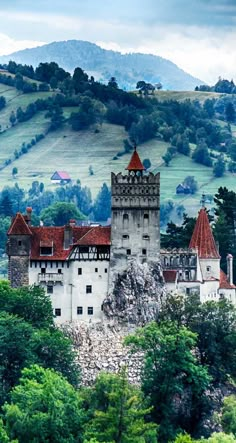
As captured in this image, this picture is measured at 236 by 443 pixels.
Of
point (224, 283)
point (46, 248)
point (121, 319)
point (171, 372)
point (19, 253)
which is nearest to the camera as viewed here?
point (171, 372)

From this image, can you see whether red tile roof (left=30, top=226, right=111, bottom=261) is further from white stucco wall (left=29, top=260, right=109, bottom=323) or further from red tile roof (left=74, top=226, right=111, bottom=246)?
white stucco wall (left=29, top=260, right=109, bottom=323)

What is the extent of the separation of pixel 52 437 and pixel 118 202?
74.2 ft

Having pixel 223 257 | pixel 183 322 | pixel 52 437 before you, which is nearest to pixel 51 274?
pixel 183 322

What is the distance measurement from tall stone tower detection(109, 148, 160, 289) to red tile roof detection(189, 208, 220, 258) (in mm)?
8508

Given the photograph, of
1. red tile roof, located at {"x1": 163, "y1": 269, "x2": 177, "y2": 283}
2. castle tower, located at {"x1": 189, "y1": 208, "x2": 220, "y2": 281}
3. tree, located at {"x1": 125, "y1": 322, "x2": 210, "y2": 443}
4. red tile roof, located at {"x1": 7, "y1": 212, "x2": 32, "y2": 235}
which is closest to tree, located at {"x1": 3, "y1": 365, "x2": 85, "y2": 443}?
tree, located at {"x1": 125, "y1": 322, "x2": 210, "y2": 443}

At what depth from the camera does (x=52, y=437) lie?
308 feet

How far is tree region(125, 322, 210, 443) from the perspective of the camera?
105688 millimetres

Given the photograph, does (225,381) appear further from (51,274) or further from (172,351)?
(51,274)

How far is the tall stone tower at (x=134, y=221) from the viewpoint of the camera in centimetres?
11112

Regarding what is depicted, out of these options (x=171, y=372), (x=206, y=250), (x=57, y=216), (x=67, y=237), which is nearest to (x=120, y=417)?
(x=171, y=372)

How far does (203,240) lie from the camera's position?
394ft

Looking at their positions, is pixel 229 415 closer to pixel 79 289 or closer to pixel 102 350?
pixel 102 350

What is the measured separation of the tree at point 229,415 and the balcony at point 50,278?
1389cm

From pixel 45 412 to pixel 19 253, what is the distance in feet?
62.1
